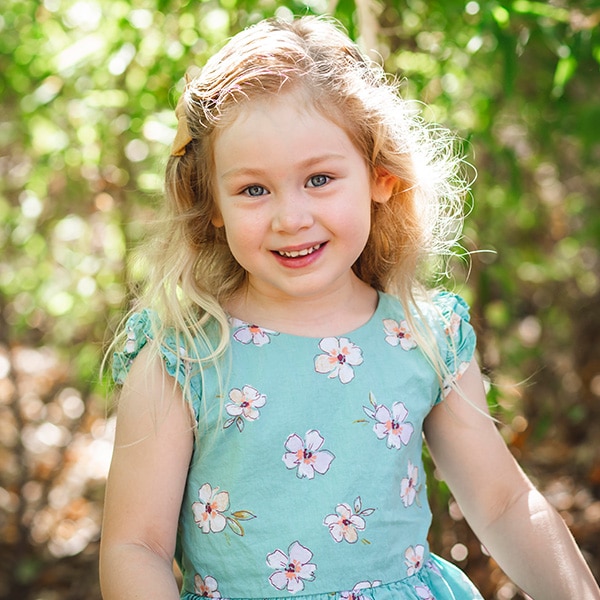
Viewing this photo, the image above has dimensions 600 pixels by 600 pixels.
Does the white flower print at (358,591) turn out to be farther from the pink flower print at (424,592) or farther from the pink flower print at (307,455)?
the pink flower print at (307,455)

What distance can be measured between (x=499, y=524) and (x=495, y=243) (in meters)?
1.37

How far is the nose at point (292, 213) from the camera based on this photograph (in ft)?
5.02

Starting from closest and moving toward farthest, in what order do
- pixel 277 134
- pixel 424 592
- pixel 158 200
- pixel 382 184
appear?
1. pixel 277 134
2. pixel 424 592
3. pixel 382 184
4. pixel 158 200

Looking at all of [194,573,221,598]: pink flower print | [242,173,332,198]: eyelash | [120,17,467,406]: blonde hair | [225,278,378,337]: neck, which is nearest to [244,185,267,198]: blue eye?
[242,173,332,198]: eyelash

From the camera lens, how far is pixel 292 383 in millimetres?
1646

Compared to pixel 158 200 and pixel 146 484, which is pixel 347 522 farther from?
pixel 158 200

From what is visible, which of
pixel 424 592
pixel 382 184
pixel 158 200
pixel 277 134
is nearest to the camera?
pixel 277 134

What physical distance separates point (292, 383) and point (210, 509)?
0.25 m

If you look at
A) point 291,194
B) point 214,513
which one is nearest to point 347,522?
point 214,513

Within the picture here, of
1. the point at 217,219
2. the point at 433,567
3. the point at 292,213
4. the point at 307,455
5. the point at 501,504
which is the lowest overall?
the point at 433,567

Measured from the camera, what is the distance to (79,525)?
315cm

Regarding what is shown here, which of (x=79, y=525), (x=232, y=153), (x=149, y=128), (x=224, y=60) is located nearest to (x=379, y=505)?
(x=232, y=153)

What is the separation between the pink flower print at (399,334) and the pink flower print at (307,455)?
0.77 feet

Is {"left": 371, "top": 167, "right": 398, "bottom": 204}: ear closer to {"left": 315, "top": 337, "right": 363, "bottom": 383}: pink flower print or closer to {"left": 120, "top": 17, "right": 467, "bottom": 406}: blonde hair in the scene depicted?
{"left": 120, "top": 17, "right": 467, "bottom": 406}: blonde hair
